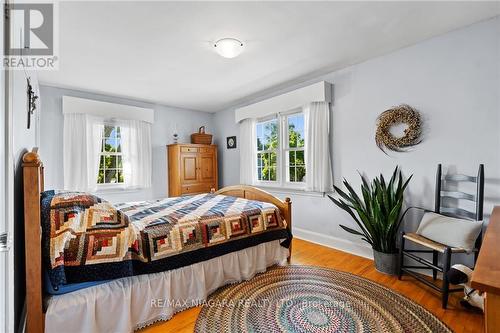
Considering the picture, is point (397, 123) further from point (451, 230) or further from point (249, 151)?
point (249, 151)

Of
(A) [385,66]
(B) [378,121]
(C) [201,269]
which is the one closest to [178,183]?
(C) [201,269]

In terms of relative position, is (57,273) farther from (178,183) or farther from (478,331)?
(178,183)

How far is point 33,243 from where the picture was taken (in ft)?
4.36

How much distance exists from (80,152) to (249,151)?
2.63 metres

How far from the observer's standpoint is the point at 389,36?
2270 mm

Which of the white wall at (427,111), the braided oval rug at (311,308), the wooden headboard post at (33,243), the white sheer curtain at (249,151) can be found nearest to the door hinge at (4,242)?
the wooden headboard post at (33,243)

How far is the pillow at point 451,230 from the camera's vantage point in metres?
1.82

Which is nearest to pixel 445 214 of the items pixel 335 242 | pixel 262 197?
pixel 335 242

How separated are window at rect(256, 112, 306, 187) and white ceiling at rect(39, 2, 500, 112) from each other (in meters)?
0.71

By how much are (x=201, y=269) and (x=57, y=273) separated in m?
0.94

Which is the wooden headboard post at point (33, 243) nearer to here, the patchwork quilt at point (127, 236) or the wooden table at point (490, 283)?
the patchwork quilt at point (127, 236)

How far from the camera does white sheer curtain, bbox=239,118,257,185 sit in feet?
13.9

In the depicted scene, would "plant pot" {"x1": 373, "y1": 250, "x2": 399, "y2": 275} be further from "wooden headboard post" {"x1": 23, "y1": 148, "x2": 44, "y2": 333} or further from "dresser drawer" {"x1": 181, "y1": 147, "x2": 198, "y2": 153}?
"dresser drawer" {"x1": 181, "y1": 147, "x2": 198, "y2": 153}

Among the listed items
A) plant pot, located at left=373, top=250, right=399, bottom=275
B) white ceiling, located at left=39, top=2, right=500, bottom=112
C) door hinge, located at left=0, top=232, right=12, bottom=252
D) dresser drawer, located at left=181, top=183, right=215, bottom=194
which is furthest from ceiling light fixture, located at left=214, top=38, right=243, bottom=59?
dresser drawer, located at left=181, top=183, right=215, bottom=194
